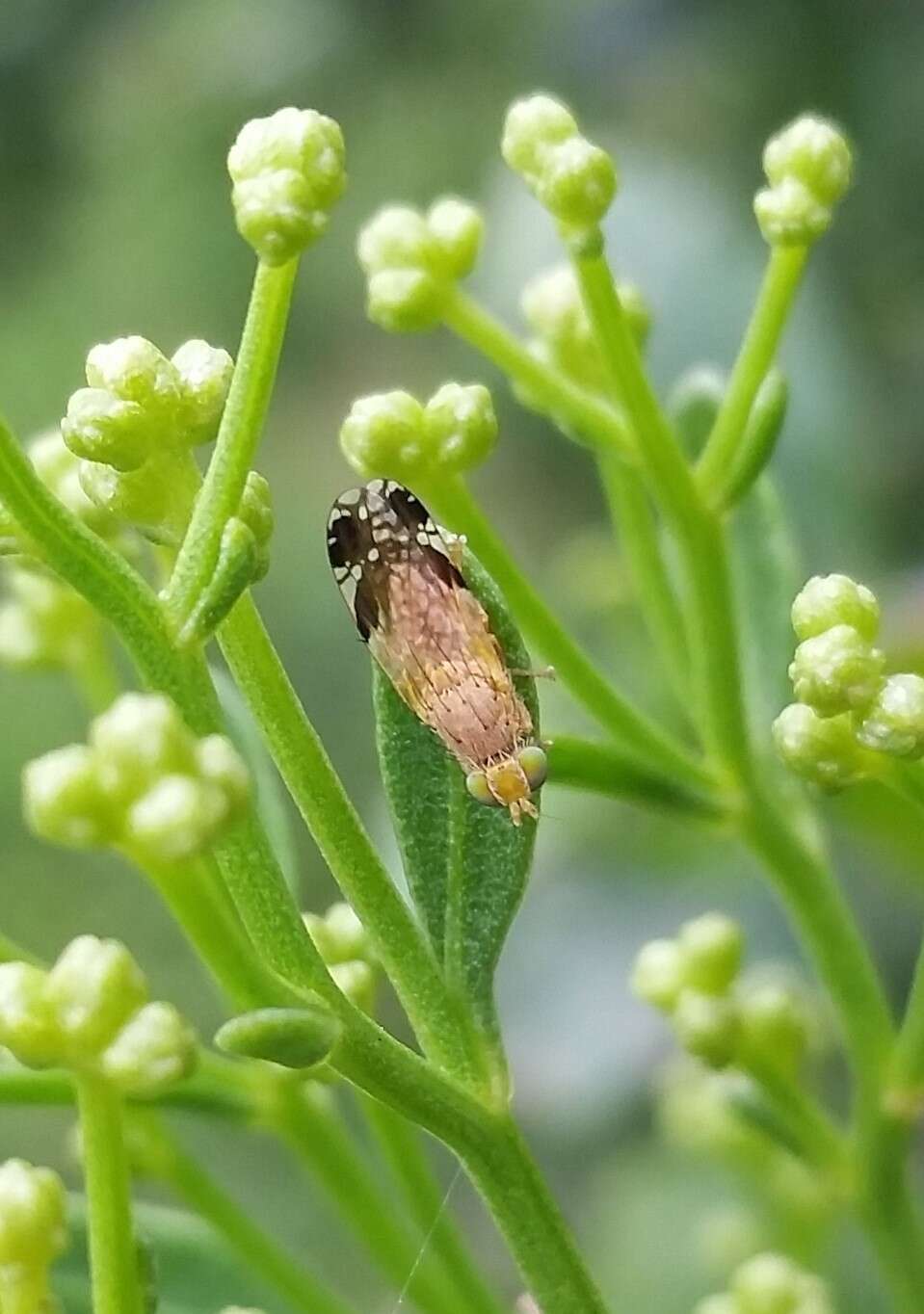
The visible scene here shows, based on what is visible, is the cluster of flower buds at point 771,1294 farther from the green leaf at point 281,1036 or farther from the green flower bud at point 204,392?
the green flower bud at point 204,392

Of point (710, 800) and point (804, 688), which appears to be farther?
point (710, 800)

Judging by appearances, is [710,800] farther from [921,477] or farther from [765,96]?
[765,96]

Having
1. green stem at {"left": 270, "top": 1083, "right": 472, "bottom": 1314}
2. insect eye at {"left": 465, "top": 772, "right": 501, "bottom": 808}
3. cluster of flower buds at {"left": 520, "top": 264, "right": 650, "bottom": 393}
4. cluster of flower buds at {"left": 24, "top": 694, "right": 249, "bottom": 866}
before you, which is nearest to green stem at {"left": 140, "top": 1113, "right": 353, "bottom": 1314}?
green stem at {"left": 270, "top": 1083, "right": 472, "bottom": 1314}

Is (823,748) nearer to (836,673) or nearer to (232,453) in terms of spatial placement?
(836,673)

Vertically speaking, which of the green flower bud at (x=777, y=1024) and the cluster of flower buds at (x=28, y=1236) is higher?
the green flower bud at (x=777, y=1024)

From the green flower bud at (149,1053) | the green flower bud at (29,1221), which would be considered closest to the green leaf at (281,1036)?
the green flower bud at (149,1053)

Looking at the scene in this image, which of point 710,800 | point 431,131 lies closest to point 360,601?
point 710,800

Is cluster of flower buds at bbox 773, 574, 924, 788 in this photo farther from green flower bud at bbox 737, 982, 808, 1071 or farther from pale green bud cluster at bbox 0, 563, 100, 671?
pale green bud cluster at bbox 0, 563, 100, 671
